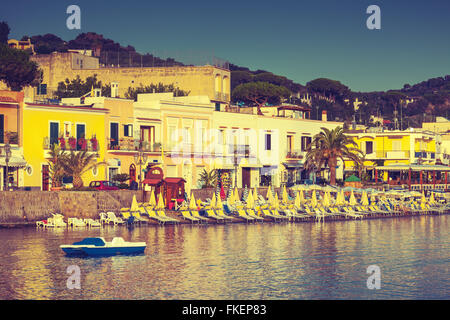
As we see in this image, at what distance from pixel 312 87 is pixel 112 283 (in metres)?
137

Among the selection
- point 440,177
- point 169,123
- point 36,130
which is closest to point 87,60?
point 169,123

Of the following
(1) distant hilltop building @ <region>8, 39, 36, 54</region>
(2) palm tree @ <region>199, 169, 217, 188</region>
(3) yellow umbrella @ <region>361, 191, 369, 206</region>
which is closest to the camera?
(2) palm tree @ <region>199, 169, 217, 188</region>

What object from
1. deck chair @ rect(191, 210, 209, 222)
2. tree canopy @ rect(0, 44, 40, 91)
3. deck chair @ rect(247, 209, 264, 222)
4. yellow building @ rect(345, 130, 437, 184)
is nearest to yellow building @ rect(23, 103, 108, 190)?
deck chair @ rect(191, 210, 209, 222)

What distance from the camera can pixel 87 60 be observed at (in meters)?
105

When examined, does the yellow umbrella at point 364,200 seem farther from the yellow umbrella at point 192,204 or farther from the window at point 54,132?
the window at point 54,132

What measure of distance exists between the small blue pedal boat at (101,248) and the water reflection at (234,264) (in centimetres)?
52

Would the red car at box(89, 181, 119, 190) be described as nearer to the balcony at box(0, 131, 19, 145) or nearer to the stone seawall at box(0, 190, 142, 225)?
the stone seawall at box(0, 190, 142, 225)

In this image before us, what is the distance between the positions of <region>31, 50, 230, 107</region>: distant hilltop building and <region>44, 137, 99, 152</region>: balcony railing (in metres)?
24.2

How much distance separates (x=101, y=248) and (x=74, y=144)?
24222 mm

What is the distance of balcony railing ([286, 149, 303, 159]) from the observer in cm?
8646

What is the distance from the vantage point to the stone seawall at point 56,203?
175 feet


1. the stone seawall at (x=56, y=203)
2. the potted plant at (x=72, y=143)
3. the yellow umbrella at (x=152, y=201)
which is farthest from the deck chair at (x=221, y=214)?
the potted plant at (x=72, y=143)

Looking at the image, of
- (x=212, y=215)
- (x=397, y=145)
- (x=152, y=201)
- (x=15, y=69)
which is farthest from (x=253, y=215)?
(x=397, y=145)
